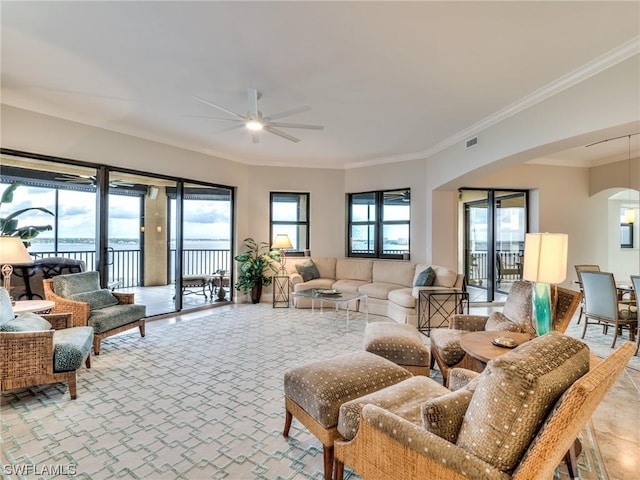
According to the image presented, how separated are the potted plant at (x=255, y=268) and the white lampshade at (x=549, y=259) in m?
4.86

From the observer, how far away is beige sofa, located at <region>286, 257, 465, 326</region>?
5012mm

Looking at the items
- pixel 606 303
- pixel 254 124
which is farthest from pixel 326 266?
pixel 606 303

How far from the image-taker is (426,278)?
5.14m

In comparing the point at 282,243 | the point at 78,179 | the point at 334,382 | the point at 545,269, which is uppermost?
the point at 78,179

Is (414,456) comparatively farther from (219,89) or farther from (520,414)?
(219,89)

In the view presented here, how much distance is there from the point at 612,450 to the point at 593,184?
20.2ft

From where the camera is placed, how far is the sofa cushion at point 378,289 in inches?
223

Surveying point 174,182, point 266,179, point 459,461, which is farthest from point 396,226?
point 459,461

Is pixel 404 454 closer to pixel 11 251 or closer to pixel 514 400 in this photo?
pixel 514 400

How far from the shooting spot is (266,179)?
22.5 ft

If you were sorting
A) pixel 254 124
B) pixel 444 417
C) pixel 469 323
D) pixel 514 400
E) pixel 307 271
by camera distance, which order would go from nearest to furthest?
pixel 514 400 < pixel 444 417 < pixel 469 323 < pixel 254 124 < pixel 307 271

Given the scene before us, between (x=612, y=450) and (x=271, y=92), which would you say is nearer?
(x=612, y=450)

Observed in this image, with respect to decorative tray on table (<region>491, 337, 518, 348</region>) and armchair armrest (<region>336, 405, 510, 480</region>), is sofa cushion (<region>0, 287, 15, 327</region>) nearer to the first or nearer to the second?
armchair armrest (<region>336, 405, 510, 480</region>)

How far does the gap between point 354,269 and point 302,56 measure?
4.52 meters
